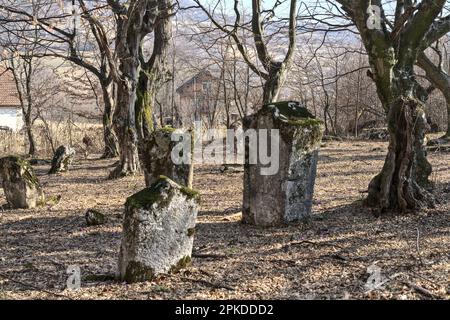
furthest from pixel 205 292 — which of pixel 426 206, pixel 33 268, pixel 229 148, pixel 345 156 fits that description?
pixel 229 148

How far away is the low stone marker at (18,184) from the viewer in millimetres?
9617

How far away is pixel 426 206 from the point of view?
7.36 metres

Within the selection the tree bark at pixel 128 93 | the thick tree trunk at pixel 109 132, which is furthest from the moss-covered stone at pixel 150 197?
the thick tree trunk at pixel 109 132

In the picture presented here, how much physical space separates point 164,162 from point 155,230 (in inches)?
154

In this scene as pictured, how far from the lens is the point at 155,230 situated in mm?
4898

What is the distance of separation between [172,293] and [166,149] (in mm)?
4329

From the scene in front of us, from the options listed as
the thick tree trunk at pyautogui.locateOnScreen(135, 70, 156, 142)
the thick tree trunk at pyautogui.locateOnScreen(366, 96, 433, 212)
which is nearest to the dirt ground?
the thick tree trunk at pyautogui.locateOnScreen(366, 96, 433, 212)

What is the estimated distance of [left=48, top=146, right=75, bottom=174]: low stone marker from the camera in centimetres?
1539

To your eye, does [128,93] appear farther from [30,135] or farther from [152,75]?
[30,135]

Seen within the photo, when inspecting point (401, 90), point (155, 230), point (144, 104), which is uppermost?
point (144, 104)

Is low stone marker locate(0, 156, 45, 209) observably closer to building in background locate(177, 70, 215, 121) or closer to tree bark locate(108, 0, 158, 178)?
tree bark locate(108, 0, 158, 178)

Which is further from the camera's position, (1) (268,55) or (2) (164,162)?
(1) (268,55)

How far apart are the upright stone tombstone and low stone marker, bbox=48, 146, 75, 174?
9.58 meters

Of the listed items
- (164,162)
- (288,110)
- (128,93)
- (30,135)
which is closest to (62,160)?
(128,93)
